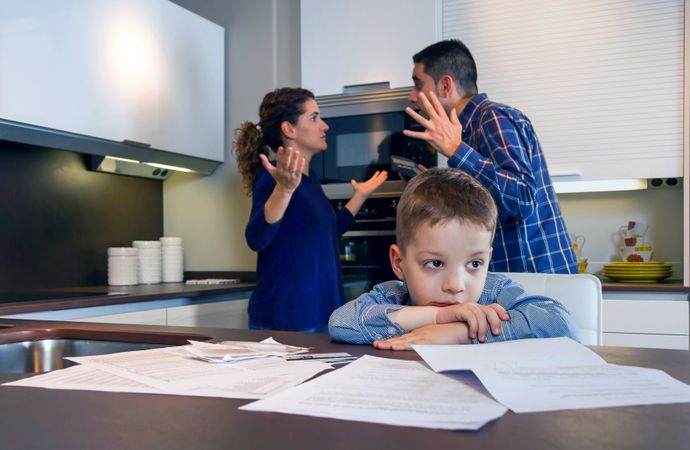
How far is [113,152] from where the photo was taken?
8.39ft

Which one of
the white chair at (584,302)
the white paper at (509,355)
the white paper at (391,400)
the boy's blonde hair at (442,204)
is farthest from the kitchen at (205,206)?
the white paper at (391,400)

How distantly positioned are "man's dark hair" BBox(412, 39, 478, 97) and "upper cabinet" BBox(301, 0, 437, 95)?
2.13 feet

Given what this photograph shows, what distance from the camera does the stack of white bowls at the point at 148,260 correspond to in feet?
9.55

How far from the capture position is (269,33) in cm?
314

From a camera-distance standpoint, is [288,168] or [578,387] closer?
[578,387]

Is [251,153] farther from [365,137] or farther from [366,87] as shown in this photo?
[366,87]

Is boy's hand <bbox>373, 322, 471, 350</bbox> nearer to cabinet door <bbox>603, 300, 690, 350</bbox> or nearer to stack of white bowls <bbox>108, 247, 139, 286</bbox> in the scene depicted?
cabinet door <bbox>603, 300, 690, 350</bbox>

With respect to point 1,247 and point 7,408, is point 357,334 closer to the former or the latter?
point 7,408

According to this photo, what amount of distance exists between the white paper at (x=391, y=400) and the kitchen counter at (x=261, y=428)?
1cm

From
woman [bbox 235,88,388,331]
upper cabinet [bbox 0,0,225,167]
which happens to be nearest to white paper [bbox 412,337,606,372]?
woman [bbox 235,88,388,331]

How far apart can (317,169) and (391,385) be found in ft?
7.69

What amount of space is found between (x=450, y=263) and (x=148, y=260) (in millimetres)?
2165

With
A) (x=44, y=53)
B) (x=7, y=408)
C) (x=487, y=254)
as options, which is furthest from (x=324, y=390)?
(x=44, y=53)

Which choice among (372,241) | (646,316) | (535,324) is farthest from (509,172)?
(372,241)
